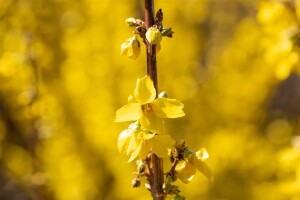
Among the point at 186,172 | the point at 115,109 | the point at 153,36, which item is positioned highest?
the point at 115,109

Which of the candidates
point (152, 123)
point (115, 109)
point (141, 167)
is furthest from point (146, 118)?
point (115, 109)

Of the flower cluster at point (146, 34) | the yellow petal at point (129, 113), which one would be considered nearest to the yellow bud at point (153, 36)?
the flower cluster at point (146, 34)

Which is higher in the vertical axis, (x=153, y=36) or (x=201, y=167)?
(x=153, y=36)

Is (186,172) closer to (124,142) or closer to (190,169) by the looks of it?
(190,169)

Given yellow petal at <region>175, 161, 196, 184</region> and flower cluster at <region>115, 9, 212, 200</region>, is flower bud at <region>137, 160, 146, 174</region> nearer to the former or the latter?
flower cluster at <region>115, 9, 212, 200</region>

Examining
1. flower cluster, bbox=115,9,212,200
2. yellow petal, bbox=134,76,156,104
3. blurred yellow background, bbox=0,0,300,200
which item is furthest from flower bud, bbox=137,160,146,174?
blurred yellow background, bbox=0,0,300,200

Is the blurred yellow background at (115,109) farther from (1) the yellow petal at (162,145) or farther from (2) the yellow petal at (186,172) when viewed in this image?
(1) the yellow petal at (162,145)

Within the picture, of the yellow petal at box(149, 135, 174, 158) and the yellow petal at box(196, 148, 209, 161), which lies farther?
the yellow petal at box(196, 148, 209, 161)
